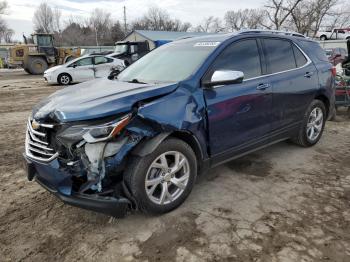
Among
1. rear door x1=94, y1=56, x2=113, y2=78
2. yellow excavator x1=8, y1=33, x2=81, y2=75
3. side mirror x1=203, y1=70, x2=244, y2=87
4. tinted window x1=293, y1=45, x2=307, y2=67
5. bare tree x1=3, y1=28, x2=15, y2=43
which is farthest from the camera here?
bare tree x1=3, y1=28, x2=15, y2=43

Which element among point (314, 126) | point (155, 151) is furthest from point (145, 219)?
point (314, 126)

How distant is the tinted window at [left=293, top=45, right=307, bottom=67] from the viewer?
15.3ft

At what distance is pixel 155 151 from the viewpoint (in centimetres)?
296

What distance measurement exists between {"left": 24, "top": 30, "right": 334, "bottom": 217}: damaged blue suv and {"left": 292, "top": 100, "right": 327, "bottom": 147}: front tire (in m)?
0.36

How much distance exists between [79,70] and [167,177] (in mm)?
13963

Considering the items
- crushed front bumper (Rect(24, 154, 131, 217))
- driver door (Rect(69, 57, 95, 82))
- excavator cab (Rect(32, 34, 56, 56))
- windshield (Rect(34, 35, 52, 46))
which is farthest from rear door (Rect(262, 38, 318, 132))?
windshield (Rect(34, 35, 52, 46))

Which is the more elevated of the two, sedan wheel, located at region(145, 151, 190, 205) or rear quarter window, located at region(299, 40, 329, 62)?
rear quarter window, located at region(299, 40, 329, 62)

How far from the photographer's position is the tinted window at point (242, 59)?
3.66 meters

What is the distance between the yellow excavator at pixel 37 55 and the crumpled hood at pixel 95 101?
2294cm

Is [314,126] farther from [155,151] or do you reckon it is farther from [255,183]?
[155,151]

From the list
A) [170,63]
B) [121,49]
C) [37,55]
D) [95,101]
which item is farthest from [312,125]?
[37,55]

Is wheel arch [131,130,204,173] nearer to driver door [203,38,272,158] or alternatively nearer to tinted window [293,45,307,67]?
driver door [203,38,272,158]

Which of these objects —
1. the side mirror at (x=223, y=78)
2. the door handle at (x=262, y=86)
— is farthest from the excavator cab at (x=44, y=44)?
the side mirror at (x=223, y=78)

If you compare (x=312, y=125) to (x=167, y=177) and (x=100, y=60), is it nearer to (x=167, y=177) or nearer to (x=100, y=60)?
(x=167, y=177)
